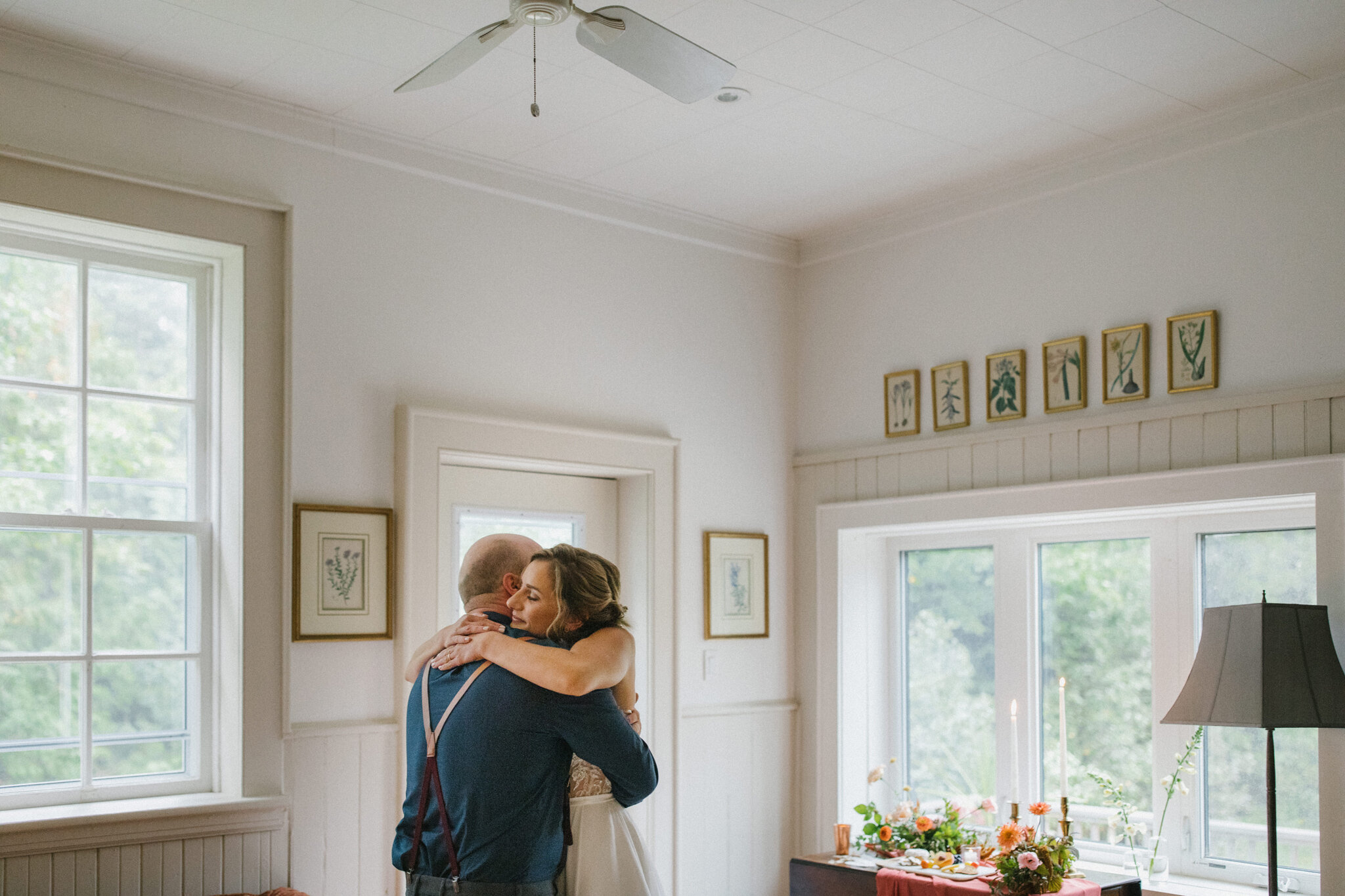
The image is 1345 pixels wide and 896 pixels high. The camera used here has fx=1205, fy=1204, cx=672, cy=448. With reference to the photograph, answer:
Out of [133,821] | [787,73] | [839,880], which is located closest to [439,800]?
[133,821]


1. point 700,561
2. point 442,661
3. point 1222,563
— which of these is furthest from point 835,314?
point 442,661

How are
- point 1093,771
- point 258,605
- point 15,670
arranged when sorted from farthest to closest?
1. point 1093,771
2. point 258,605
3. point 15,670

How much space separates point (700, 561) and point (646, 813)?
88cm

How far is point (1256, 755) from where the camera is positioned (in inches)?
136

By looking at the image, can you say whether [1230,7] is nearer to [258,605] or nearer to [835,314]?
[835,314]

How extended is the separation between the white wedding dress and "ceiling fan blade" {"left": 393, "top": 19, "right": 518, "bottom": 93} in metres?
1.39

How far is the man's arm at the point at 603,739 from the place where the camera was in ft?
7.15

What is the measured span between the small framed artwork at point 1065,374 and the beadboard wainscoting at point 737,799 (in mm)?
1519

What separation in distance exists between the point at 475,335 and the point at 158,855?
5.61 ft

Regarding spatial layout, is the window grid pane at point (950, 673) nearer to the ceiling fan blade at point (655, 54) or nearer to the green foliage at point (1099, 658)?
the green foliage at point (1099, 658)

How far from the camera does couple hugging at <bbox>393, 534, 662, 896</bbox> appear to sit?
7.11 ft

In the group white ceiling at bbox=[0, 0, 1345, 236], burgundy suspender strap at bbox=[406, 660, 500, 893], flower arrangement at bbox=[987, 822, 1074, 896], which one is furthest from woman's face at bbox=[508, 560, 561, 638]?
flower arrangement at bbox=[987, 822, 1074, 896]

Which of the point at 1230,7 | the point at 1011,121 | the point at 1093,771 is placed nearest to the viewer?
the point at 1230,7

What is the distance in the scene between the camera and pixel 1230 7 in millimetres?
2801
